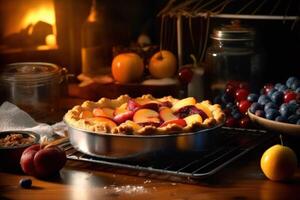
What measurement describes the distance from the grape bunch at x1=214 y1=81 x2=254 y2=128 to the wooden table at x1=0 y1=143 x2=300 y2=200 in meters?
0.25

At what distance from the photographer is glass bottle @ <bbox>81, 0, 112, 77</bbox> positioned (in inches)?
104

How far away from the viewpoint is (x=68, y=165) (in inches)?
63.1

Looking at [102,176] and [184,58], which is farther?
[184,58]

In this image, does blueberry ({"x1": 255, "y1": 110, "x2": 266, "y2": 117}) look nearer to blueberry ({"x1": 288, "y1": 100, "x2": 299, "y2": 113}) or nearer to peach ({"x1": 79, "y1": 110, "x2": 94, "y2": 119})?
blueberry ({"x1": 288, "y1": 100, "x2": 299, "y2": 113})

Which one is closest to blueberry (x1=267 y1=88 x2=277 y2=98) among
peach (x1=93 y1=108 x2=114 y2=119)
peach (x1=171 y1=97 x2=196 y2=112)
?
peach (x1=171 y1=97 x2=196 y2=112)

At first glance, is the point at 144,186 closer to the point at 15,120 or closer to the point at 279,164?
the point at 279,164

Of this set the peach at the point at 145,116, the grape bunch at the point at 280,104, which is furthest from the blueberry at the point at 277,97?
the peach at the point at 145,116

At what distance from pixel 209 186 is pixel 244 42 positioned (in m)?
0.71

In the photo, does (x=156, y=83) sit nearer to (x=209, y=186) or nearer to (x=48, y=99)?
(x=48, y=99)

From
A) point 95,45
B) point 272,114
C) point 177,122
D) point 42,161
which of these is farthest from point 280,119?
point 95,45

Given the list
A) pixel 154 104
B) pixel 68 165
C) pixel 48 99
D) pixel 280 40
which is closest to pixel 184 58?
pixel 280 40

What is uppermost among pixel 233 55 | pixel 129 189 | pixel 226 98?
pixel 233 55

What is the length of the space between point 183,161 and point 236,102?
396mm

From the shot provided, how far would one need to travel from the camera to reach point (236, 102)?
188 cm
